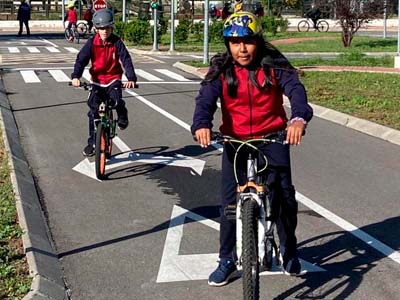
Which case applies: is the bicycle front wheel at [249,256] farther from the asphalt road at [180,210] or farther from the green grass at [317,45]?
the green grass at [317,45]

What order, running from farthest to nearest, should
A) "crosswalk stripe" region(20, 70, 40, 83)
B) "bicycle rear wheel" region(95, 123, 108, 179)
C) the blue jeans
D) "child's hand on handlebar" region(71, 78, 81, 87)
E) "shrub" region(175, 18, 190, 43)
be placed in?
"shrub" region(175, 18, 190, 43) < "crosswalk stripe" region(20, 70, 40, 83) < "child's hand on handlebar" region(71, 78, 81, 87) < "bicycle rear wheel" region(95, 123, 108, 179) < the blue jeans

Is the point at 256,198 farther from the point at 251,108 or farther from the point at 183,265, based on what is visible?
the point at 183,265

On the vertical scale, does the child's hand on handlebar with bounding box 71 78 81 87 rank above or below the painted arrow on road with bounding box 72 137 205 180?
above

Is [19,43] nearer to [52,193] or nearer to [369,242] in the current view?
[52,193]

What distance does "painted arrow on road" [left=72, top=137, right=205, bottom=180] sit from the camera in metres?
10.1

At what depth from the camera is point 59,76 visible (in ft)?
71.8

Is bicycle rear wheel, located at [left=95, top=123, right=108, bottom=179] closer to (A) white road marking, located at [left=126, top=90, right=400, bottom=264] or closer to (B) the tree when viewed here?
(A) white road marking, located at [left=126, top=90, right=400, bottom=264]

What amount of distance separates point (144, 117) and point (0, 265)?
28.4 ft

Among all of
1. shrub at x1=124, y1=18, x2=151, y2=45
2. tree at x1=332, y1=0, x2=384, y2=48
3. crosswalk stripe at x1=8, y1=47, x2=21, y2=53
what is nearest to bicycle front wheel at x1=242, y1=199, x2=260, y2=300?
tree at x1=332, y1=0, x2=384, y2=48

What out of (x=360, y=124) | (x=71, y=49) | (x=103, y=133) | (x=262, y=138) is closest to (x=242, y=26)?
(x=262, y=138)

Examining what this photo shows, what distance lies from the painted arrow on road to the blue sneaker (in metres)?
4.14

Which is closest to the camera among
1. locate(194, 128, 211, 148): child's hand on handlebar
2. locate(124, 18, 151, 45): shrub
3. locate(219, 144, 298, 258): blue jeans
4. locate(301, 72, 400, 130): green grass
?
locate(194, 128, 211, 148): child's hand on handlebar

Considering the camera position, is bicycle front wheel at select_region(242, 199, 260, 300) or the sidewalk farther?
the sidewalk

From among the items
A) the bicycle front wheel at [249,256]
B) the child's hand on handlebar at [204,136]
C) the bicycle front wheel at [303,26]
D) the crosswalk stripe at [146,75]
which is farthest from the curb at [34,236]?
the bicycle front wheel at [303,26]
